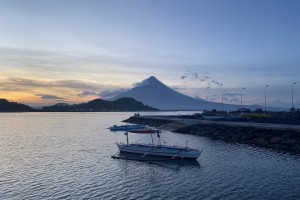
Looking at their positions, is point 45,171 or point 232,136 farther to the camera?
point 232,136

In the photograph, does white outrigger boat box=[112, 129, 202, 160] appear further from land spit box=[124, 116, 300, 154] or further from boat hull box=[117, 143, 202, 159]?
land spit box=[124, 116, 300, 154]

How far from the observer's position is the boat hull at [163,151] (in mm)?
39594

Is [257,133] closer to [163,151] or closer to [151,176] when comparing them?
[163,151]

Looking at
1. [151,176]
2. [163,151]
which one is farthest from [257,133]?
[151,176]

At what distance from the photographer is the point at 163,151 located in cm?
4203

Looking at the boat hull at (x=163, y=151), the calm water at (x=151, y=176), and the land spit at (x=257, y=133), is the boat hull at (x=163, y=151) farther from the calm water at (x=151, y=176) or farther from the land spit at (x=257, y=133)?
the land spit at (x=257, y=133)

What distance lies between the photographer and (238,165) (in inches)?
1389

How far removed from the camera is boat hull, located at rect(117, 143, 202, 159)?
130ft

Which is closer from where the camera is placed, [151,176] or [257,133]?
[151,176]

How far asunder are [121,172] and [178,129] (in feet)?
161

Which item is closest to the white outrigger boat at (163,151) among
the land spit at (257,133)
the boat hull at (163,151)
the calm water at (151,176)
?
the boat hull at (163,151)

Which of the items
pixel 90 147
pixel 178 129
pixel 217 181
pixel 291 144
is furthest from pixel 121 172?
pixel 178 129

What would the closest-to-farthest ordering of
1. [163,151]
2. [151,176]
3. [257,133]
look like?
[151,176], [163,151], [257,133]

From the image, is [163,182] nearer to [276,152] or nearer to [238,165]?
[238,165]
